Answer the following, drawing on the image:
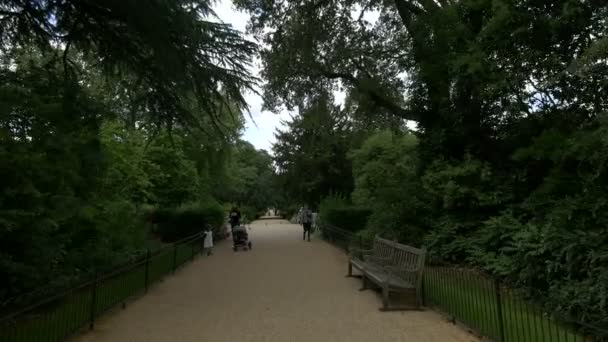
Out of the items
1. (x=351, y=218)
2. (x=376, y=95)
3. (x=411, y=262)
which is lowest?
(x=411, y=262)

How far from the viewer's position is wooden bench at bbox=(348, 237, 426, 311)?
23.9ft

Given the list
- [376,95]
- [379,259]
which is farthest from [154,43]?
[376,95]

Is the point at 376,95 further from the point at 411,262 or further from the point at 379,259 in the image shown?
the point at 411,262

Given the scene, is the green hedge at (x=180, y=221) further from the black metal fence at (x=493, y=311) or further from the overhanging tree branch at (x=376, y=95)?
the black metal fence at (x=493, y=311)

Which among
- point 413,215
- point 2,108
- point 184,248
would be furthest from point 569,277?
point 184,248

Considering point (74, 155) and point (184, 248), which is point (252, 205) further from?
point (74, 155)

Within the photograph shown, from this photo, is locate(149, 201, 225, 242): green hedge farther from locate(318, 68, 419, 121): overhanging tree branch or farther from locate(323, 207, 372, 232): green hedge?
locate(318, 68, 419, 121): overhanging tree branch

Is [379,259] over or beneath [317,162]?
beneath

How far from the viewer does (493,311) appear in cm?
586

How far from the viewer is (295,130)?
40531 mm

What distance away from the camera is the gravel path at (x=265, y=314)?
19.2ft

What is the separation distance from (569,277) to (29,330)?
709 cm

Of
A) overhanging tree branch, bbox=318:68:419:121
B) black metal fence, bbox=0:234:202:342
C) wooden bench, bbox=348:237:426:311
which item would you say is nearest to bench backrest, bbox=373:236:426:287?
wooden bench, bbox=348:237:426:311

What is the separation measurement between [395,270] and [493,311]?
7.86ft
